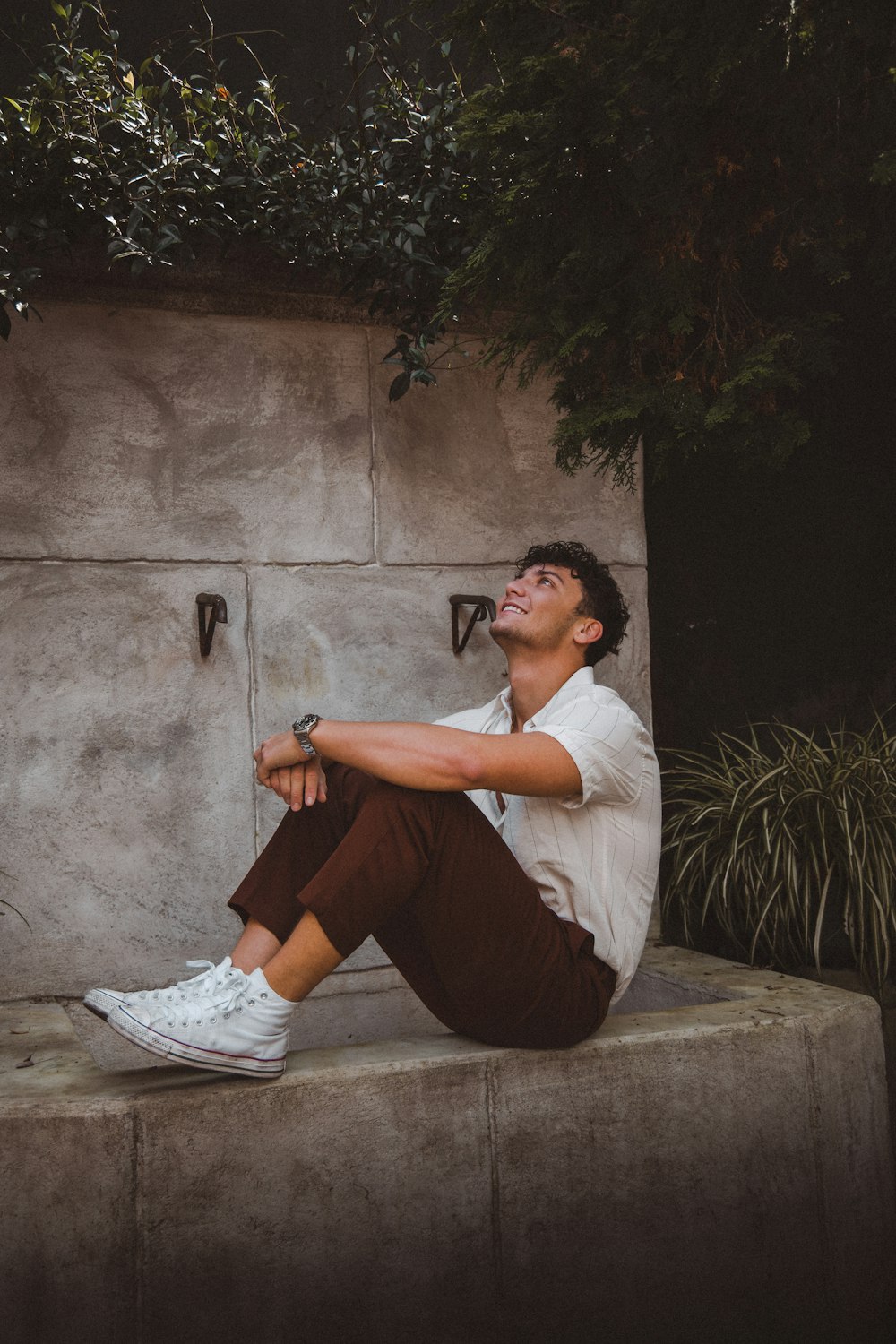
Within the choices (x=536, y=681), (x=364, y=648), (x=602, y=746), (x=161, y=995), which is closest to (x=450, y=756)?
(x=602, y=746)

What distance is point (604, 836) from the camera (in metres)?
2.23

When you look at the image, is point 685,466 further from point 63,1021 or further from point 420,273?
point 63,1021

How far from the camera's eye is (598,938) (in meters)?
2.21

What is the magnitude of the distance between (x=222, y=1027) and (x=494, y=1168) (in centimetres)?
64

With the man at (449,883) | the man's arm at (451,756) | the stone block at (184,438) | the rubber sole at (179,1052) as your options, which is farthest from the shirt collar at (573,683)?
the stone block at (184,438)

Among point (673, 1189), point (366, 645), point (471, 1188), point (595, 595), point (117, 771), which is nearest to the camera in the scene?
point (471, 1188)

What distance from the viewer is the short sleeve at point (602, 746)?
2102 millimetres

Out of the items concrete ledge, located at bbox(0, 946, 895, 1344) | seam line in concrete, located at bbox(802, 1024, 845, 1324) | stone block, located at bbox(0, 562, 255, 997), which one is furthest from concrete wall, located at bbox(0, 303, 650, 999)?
seam line in concrete, located at bbox(802, 1024, 845, 1324)

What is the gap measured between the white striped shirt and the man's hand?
Result: 34 centimetres

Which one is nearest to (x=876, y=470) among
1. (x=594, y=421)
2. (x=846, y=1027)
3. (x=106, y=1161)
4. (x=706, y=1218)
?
(x=594, y=421)

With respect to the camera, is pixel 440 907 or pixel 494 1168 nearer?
pixel 440 907

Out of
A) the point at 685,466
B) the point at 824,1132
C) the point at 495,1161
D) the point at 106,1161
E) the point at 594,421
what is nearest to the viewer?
the point at 106,1161

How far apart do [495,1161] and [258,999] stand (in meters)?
0.60

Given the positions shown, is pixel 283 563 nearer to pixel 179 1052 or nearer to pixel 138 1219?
pixel 179 1052
